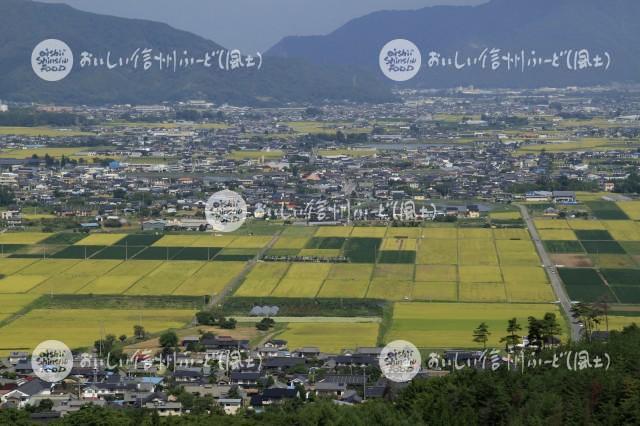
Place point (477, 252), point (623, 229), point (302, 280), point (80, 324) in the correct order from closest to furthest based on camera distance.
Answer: point (80, 324), point (302, 280), point (477, 252), point (623, 229)

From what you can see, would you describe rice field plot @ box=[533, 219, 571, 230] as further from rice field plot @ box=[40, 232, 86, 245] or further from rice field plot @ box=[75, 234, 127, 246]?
rice field plot @ box=[40, 232, 86, 245]

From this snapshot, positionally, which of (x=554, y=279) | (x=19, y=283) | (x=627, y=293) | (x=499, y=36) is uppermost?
(x=499, y=36)

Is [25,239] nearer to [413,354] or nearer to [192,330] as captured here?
[192,330]

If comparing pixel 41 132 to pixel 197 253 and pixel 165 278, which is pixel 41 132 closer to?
pixel 197 253

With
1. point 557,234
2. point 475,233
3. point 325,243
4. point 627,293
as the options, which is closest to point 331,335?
point 627,293

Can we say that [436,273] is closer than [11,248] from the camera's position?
Yes

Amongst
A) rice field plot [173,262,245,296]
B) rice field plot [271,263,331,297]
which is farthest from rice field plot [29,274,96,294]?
rice field plot [271,263,331,297]
